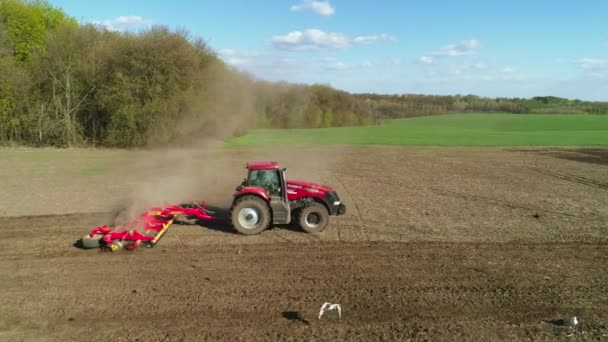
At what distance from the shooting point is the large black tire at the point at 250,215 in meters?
11.1

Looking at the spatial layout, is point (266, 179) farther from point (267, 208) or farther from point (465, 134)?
point (465, 134)

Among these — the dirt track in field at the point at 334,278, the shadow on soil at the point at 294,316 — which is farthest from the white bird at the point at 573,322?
the shadow on soil at the point at 294,316

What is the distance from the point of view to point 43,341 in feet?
21.3

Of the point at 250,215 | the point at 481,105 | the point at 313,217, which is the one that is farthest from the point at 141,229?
the point at 481,105

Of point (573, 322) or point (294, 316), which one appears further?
point (294, 316)

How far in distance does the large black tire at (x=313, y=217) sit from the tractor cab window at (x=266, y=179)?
0.88 metres

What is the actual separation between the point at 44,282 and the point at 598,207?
1616 cm

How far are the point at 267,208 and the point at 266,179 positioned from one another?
2.46 ft

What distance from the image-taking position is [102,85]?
3606cm

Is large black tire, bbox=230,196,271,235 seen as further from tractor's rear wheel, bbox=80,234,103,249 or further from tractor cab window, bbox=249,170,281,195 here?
tractor's rear wheel, bbox=80,234,103,249

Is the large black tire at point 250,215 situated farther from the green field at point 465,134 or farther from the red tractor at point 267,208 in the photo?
the green field at point 465,134

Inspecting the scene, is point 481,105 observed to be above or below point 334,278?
above

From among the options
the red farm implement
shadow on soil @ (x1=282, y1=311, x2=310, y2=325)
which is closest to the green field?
the red farm implement

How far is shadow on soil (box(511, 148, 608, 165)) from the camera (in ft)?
99.3
